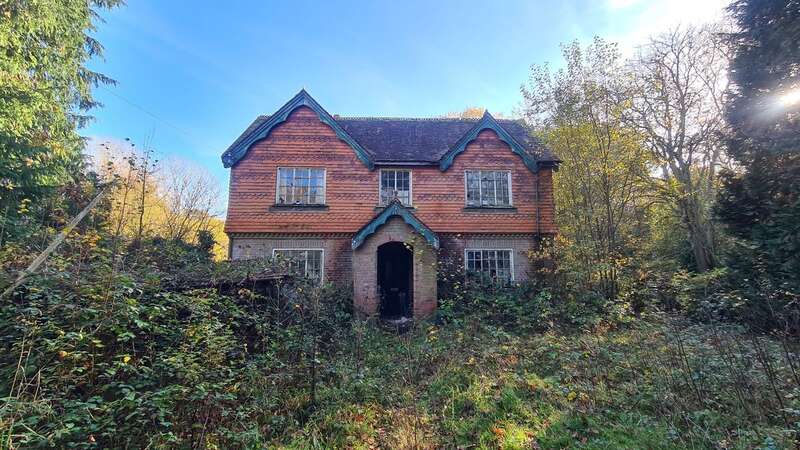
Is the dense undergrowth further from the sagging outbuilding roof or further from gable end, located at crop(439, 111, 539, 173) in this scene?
gable end, located at crop(439, 111, 539, 173)

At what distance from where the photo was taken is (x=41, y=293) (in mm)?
5020

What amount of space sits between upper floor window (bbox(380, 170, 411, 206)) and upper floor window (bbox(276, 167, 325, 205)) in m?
2.63

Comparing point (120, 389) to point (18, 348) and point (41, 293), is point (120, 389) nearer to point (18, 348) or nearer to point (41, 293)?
point (18, 348)

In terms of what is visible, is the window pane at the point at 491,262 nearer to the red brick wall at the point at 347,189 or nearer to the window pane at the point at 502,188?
the red brick wall at the point at 347,189

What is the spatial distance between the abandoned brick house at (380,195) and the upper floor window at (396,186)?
0.04 m

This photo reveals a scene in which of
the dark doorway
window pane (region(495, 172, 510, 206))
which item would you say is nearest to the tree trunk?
window pane (region(495, 172, 510, 206))

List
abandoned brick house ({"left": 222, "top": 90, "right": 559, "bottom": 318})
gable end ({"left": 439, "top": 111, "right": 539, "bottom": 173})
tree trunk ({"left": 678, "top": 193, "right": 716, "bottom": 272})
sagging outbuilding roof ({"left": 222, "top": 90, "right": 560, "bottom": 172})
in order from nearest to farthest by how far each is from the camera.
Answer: abandoned brick house ({"left": 222, "top": 90, "right": 559, "bottom": 318}) < sagging outbuilding roof ({"left": 222, "top": 90, "right": 560, "bottom": 172}) < gable end ({"left": 439, "top": 111, "right": 539, "bottom": 173}) < tree trunk ({"left": 678, "top": 193, "right": 716, "bottom": 272})

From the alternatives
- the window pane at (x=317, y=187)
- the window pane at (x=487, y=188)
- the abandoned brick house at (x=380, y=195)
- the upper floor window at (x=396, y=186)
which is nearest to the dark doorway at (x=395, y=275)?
the abandoned brick house at (x=380, y=195)

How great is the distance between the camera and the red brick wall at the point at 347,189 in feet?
48.0

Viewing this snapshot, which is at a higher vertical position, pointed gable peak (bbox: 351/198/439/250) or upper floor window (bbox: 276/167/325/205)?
upper floor window (bbox: 276/167/325/205)

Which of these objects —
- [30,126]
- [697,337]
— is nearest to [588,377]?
[697,337]

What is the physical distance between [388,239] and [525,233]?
19.9 ft

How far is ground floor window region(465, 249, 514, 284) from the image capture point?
579 inches

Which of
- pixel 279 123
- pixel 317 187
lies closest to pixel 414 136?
pixel 317 187
